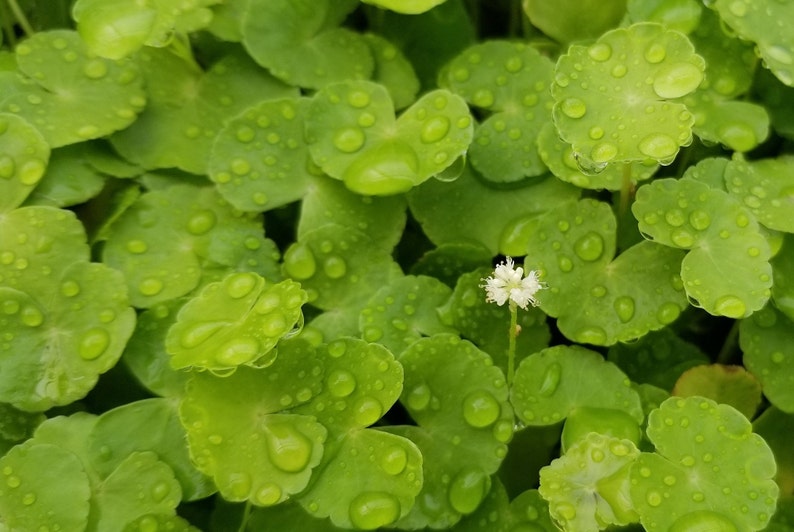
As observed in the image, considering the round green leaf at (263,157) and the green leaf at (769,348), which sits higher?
the round green leaf at (263,157)

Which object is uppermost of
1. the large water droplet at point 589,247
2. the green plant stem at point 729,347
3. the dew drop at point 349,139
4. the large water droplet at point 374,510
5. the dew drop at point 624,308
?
the dew drop at point 349,139

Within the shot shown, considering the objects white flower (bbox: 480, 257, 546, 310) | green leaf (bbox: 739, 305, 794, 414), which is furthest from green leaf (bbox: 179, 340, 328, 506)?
green leaf (bbox: 739, 305, 794, 414)

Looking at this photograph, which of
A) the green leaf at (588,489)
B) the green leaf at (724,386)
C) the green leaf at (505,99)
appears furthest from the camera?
the green leaf at (505,99)

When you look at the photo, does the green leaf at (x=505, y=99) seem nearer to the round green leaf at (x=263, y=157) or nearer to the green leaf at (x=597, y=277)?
the green leaf at (x=597, y=277)

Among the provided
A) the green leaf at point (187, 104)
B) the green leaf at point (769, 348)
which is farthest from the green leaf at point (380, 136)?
the green leaf at point (769, 348)

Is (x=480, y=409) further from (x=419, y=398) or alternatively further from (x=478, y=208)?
(x=478, y=208)

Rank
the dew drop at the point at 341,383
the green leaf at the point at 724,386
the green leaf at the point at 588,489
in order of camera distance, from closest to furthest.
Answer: the green leaf at the point at 588,489 < the dew drop at the point at 341,383 < the green leaf at the point at 724,386

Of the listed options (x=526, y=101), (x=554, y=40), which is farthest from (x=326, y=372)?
(x=554, y=40)

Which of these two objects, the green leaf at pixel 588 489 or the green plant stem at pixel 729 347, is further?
the green plant stem at pixel 729 347
